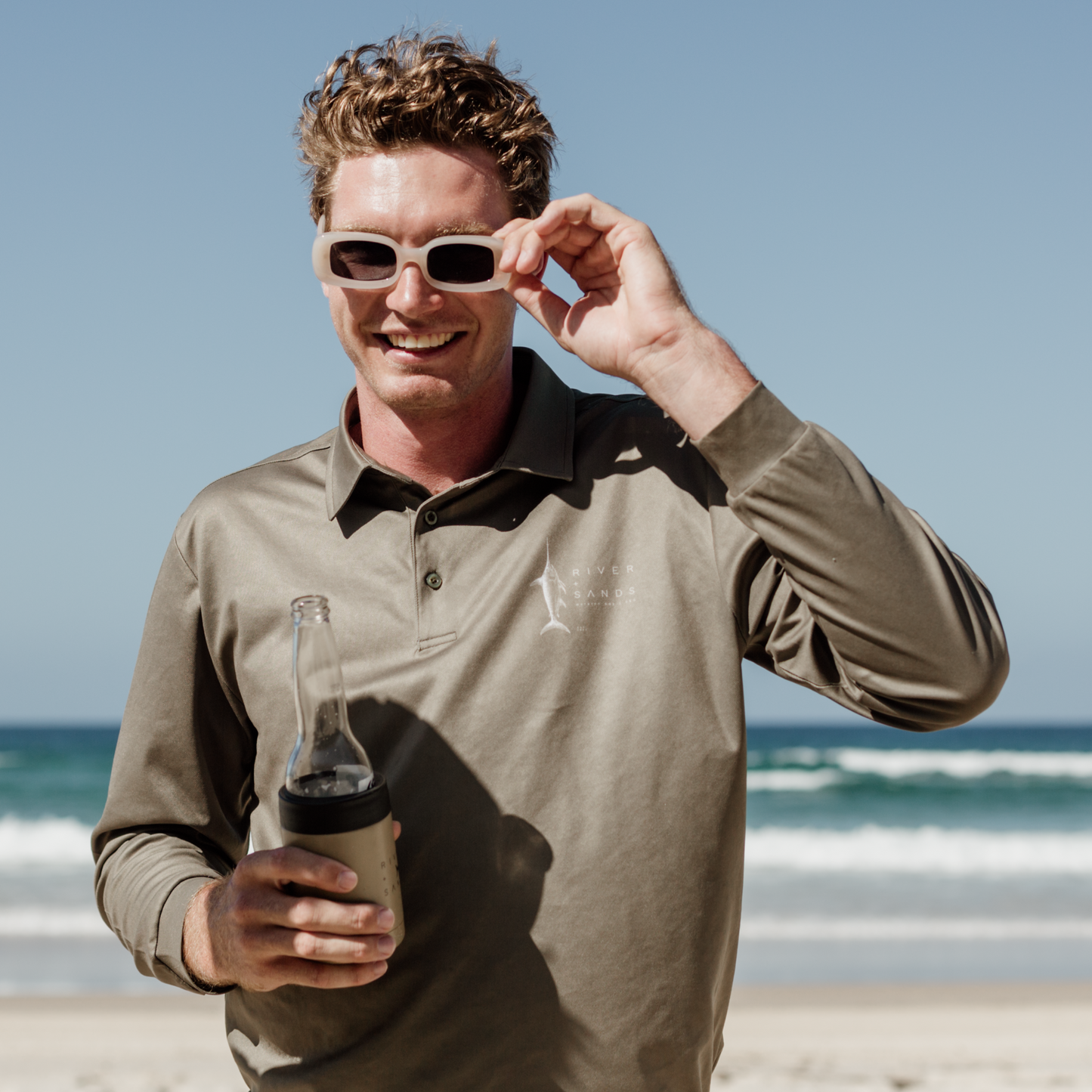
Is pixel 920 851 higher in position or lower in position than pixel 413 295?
lower

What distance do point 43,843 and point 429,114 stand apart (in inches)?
689

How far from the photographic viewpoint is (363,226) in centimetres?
220

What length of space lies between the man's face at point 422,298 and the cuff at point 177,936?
1024mm

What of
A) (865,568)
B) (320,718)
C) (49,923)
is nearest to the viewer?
(865,568)

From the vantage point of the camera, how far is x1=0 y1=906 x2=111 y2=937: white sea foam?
10445 millimetres

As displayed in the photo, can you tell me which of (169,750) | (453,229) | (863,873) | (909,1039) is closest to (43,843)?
(863,873)

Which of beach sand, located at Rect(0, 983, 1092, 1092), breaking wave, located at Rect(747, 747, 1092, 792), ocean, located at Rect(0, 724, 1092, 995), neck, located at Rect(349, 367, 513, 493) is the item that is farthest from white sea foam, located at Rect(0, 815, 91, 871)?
neck, located at Rect(349, 367, 513, 493)

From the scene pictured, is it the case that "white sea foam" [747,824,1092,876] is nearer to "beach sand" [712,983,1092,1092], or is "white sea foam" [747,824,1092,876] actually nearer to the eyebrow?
"beach sand" [712,983,1092,1092]

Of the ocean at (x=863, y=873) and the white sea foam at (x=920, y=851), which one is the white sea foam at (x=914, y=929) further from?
the white sea foam at (x=920, y=851)

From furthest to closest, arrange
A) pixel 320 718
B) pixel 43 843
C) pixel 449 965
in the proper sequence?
pixel 43 843
pixel 449 965
pixel 320 718

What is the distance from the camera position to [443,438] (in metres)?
2.29

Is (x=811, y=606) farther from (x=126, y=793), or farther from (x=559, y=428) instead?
(x=126, y=793)

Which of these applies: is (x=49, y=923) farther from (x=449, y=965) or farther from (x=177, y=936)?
(x=449, y=965)

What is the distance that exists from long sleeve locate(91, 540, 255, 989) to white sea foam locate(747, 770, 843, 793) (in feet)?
64.6
